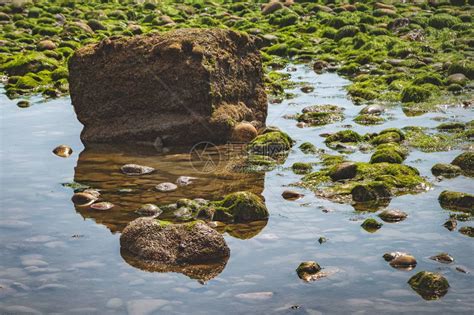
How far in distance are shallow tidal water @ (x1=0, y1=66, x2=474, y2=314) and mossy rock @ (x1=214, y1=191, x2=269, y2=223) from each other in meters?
0.16

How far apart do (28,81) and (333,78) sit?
7022 mm

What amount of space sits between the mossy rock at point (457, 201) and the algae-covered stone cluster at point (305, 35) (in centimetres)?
444

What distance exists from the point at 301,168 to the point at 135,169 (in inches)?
89.7

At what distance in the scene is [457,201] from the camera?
27.4 feet

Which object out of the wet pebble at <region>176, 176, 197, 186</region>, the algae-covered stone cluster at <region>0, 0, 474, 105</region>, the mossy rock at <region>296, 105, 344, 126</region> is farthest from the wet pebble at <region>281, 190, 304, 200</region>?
the algae-covered stone cluster at <region>0, 0, 474, 105</region>

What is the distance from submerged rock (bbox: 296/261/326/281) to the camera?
21.7 ft

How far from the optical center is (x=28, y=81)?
54.3 ft

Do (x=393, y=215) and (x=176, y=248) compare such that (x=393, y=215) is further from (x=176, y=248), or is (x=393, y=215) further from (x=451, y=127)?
(x=451, y=127)

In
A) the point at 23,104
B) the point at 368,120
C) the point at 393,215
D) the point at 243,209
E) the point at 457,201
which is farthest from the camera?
the point at 23,104

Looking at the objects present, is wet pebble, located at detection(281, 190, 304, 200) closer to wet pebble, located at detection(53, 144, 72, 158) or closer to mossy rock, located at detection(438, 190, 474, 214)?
mossy rock, located at detection(438, 190, 474, 214)

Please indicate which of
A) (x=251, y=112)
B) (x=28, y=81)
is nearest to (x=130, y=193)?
(x=251, y=112)

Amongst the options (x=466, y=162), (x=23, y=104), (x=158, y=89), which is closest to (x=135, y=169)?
(x=158, y=89)

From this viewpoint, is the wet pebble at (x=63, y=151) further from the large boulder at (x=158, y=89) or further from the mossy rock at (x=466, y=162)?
the mossy rock at (x=466, y=162)

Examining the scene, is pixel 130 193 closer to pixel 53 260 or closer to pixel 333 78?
pixel 53 260
